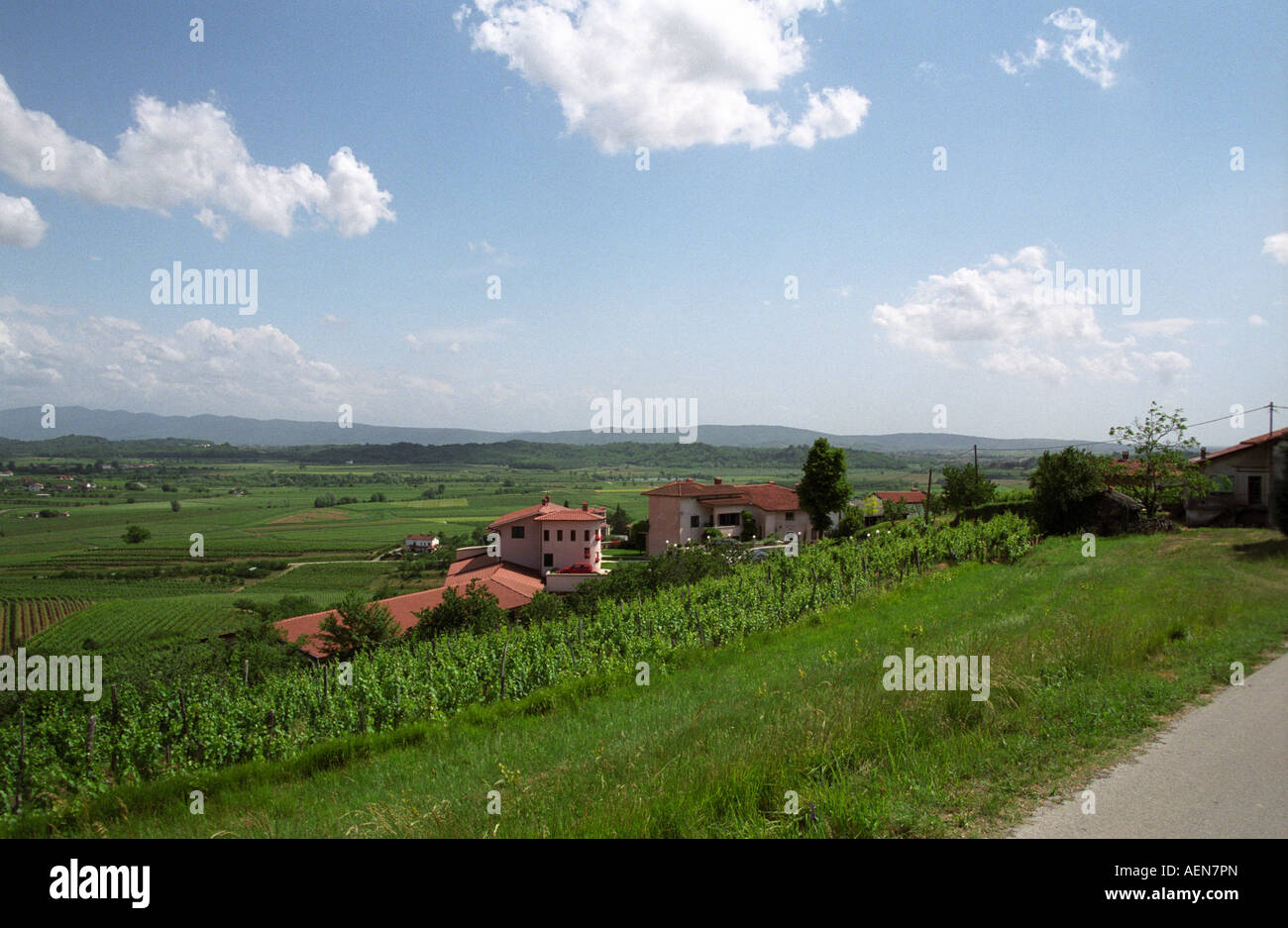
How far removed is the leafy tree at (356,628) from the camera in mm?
27391

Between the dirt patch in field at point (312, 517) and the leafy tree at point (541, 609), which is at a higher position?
the leafy tree at point (541, 609)

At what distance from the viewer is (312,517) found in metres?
91.6

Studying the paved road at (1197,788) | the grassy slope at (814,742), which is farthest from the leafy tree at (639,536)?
the paved road at (1197,788)

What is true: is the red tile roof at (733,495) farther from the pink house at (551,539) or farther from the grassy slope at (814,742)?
the grassy slope at (814,742)

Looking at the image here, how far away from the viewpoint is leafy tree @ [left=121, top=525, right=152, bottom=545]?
65.5 meters

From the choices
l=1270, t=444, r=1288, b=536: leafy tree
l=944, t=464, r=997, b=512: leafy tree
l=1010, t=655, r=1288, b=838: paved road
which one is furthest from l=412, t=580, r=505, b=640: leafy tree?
l=944, t=464, r=997, b=512: leafy tree

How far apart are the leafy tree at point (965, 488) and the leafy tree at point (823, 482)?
691cm

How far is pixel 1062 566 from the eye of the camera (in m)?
18.3

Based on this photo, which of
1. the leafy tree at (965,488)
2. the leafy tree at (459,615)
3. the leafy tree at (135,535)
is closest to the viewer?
the leafy tree at (459,615)

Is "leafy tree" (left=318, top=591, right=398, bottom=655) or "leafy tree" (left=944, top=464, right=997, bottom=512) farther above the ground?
"leafy tree" (left=944, top=464, right=997, bottom=512)

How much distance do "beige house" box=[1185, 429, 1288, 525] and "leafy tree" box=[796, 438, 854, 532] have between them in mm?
20715

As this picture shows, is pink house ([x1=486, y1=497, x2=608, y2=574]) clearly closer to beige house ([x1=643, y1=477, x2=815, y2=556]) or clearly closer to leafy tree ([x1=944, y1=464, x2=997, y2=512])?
beige house ([x1=643, y1=477, x2=815, y2=556])
